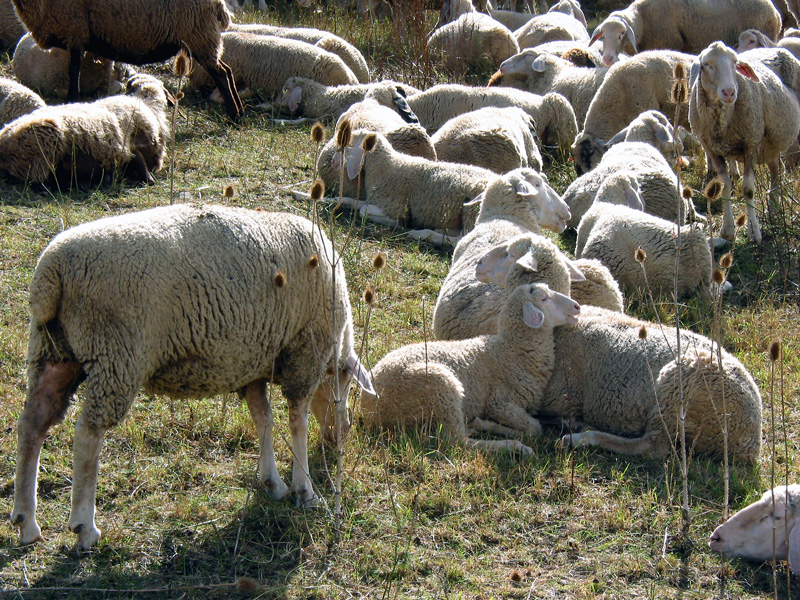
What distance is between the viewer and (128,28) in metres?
8.66

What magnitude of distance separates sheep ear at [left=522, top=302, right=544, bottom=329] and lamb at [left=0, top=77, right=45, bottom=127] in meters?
4.92

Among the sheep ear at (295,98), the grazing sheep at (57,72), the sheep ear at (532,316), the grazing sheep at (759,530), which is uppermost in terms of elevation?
the grazing sheep at (57,72)

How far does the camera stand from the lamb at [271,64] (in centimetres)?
1069

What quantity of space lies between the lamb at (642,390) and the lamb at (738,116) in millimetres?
2676

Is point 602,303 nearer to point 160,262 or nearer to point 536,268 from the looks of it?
point 536,268

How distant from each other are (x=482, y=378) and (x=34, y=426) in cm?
241

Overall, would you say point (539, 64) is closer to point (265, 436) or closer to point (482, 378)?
point (482, 378)

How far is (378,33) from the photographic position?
43.3ft

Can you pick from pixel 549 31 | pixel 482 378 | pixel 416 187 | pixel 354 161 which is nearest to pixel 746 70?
pixel 416 187

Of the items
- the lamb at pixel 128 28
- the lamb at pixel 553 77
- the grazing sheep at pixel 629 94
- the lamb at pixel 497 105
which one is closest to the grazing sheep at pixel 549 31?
the lamb at pixel 553 77

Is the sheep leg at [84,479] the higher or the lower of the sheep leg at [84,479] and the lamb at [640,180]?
the lower

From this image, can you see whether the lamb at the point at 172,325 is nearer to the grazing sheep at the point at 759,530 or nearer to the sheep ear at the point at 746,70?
the grazing sheep at the point at 759,530

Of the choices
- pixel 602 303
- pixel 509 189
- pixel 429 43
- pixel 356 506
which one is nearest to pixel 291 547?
pixel 356 506

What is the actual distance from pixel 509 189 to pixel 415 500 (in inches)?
132
